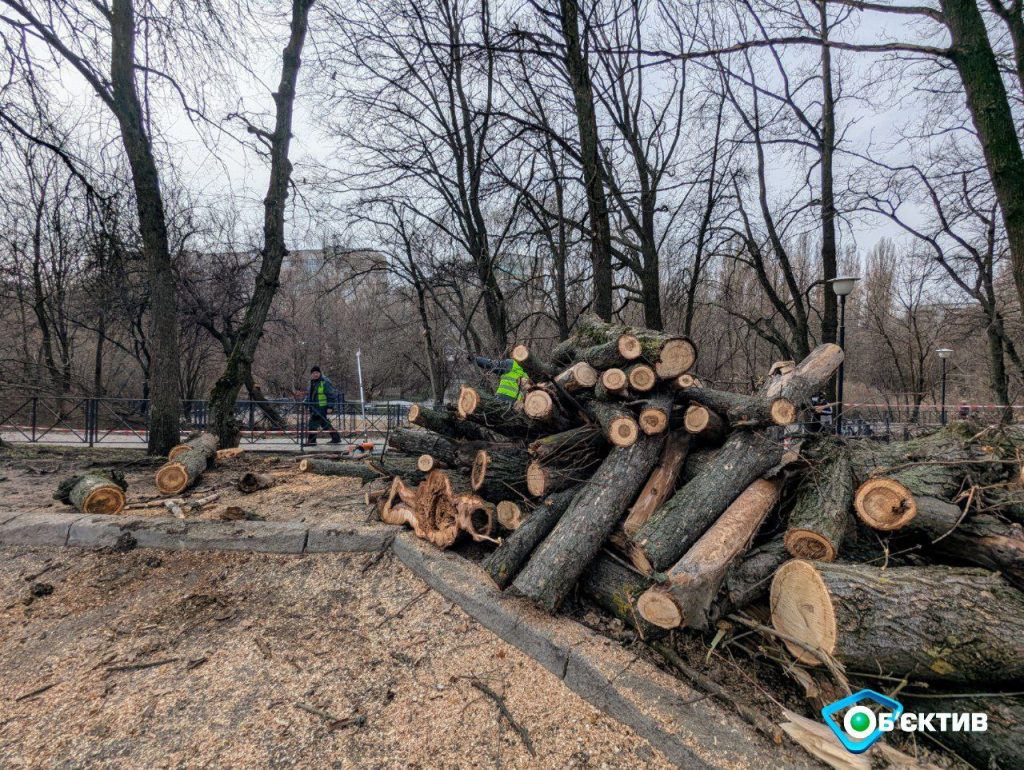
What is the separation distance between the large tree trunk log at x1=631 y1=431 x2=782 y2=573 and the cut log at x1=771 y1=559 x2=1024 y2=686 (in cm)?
71

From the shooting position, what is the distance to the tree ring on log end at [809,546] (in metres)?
2.76

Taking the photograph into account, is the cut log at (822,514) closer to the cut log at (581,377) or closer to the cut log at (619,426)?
the cut log at (619,426)

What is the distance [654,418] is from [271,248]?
24.9 feet

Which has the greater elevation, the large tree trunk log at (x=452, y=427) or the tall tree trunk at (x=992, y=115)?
the tall tree trunk at (x=992, y=115)

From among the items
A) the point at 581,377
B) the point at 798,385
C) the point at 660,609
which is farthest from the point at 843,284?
the point at 660,609

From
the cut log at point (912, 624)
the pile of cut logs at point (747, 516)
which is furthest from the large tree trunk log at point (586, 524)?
the cut log at point (912, 624)

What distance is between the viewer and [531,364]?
4.09 metres

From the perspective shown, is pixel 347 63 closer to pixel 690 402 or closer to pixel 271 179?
pixel 271 179

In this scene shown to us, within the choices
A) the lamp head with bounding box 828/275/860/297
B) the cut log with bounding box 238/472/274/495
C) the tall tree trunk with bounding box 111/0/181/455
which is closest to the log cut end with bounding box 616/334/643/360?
the cut log with bounding box 238/472/274/495

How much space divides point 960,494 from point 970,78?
475 cm

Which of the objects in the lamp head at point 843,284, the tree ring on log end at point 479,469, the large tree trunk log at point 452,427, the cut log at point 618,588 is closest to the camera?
the cut log at point 618,588

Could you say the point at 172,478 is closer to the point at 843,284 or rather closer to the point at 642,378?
the point at 642,378

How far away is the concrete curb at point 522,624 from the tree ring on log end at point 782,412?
173 cm

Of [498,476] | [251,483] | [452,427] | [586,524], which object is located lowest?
[251,483]
